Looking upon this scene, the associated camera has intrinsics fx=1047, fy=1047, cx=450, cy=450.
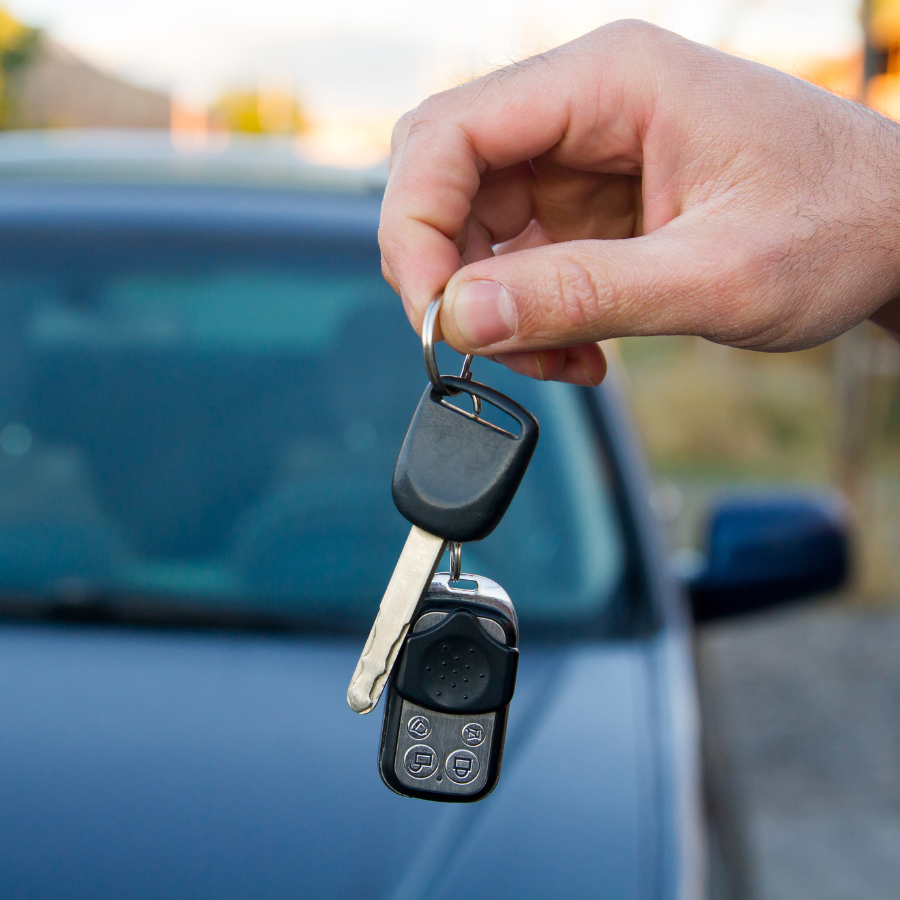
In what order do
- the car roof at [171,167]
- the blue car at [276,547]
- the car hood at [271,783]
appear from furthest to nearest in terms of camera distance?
the car roof at [171,167] < the blue car at [276,547] < the car hood at [271,783]

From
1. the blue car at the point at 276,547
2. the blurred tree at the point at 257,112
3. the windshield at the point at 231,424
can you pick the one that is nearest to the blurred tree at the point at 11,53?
the blue car at the point at 276,547

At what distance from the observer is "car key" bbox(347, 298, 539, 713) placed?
33.2 inches

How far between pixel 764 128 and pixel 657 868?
0.86 meters

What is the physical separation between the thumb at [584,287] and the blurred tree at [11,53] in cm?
1693

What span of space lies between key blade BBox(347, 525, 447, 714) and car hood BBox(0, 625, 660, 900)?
0.39 metres

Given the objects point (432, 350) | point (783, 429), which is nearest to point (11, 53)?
point (783, 429)

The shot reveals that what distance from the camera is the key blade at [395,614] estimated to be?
0.86 meters

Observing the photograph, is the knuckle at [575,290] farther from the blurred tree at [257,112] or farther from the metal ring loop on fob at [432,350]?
the blurred tree at [257,112]

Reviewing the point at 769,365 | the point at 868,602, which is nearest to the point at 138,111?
the point at 769,365

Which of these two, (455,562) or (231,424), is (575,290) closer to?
(455,562)

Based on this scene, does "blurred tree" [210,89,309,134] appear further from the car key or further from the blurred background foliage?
the car key

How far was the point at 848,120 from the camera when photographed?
92cm

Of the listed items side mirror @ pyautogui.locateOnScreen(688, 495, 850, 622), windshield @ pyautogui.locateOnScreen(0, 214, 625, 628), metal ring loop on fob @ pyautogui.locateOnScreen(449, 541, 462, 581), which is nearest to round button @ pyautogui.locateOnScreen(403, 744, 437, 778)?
metal ring loop on fob @ pyautogui.locateOnScreen(449, 541, 462, 581)

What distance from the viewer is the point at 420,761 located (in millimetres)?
903
